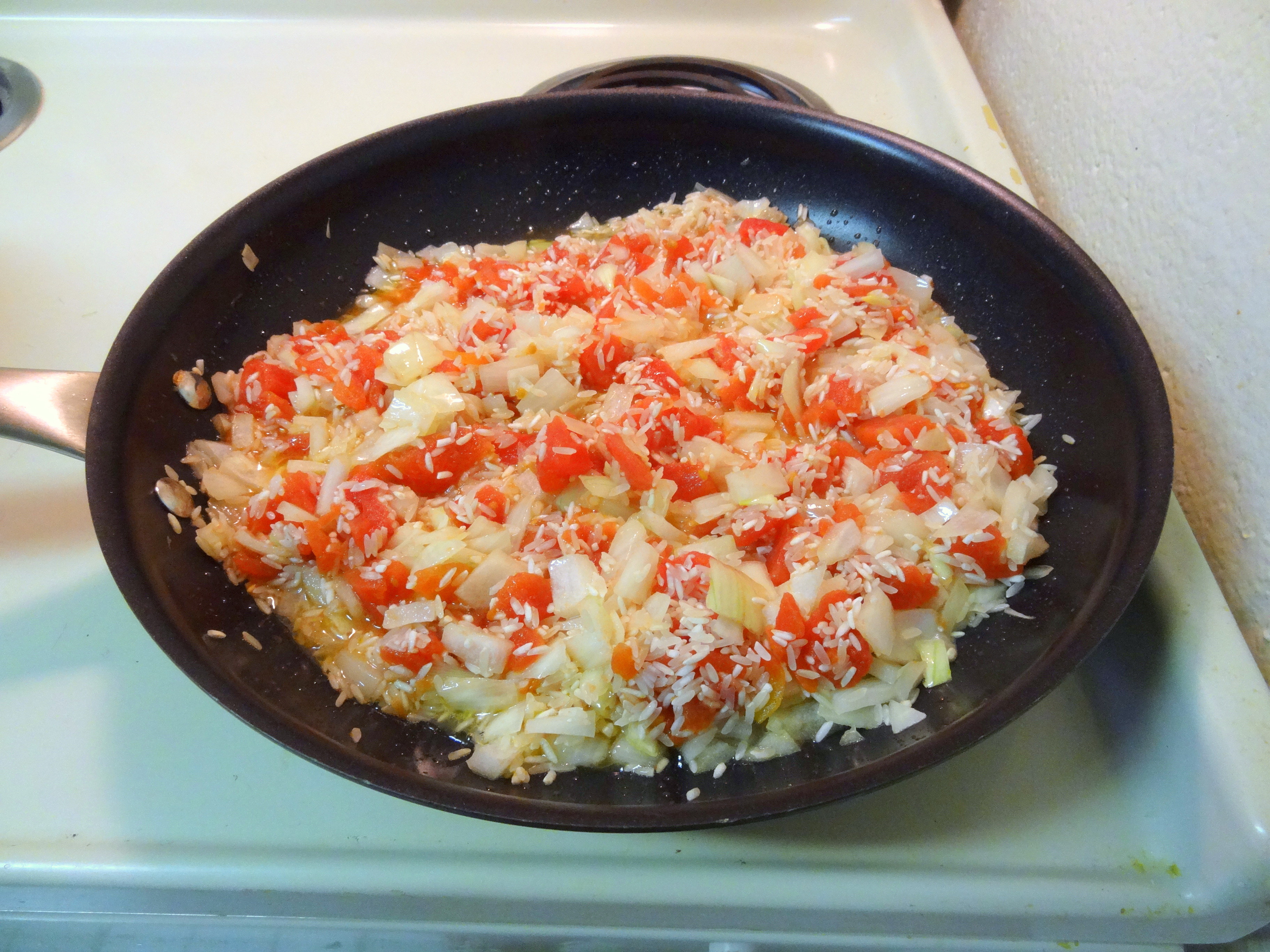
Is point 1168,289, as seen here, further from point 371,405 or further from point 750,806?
point 371,405

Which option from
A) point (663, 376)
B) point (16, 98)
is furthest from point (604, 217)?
point (16, 98)

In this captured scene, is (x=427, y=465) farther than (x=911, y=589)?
Yes

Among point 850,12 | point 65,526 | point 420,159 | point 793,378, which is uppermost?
point 850,12

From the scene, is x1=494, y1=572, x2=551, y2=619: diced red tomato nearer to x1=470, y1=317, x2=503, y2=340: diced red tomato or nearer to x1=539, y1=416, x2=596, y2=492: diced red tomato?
x1=539, y1=416, x2=596, y2=492: diced red tomato

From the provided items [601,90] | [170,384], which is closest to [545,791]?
[170,384]

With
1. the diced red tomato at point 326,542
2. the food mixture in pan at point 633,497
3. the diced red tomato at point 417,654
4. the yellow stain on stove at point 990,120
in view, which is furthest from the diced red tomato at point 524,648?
the yellow stain on stove at point 990,120

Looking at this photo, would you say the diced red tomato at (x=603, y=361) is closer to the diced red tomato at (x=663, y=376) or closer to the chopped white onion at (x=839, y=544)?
the diced red tomato at (x=663, y=376)

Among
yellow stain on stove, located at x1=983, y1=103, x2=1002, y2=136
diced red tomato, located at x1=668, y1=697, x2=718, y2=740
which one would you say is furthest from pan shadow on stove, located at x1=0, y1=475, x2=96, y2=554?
yellow stain on stove, located at x1=983, y1=103, x2=1002, y2=136

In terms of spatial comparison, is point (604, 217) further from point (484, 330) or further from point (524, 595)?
point (524, 595)
